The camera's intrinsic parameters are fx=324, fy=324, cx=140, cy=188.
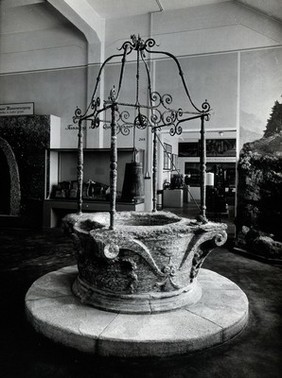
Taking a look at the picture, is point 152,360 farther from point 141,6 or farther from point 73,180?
point 141,6

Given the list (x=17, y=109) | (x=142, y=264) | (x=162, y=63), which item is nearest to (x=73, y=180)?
(x=17, y=109)

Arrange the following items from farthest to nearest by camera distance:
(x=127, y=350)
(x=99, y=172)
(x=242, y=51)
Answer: (x=99, y=172), (x=242, y=51), (x=127, y=350)

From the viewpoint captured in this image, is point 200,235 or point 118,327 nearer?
point 118,327

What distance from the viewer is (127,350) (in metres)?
2.39

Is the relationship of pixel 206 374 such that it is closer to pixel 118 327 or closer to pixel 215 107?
pixel 118 327

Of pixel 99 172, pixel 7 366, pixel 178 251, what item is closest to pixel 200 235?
pixel 178 251

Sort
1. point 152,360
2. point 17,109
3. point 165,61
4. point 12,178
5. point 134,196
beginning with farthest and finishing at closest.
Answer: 1. point 17,109
2. point 12,178
3. point 165,61
4. point 134,196
5. point 152,360

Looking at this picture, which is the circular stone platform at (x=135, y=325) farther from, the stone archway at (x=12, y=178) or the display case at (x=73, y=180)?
the stone archway at (x=12, y=178)

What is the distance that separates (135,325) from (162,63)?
6.14 metres

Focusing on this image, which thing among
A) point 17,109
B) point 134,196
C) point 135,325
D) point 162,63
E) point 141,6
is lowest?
point 135,325

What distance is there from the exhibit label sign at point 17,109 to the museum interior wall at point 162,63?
130mm

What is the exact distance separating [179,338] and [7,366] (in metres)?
1.25

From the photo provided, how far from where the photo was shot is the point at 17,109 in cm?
842

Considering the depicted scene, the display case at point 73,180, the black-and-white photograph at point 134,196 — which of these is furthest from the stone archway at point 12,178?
the display case at point 73,180
